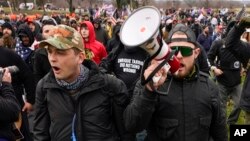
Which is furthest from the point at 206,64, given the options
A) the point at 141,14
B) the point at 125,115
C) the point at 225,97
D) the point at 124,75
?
the point at 141,14

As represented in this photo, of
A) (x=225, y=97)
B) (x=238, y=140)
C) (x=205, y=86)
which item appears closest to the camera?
(x=205, y=86)

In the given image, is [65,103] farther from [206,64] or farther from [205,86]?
[206,64]

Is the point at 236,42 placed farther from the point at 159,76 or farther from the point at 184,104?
the point at 159,76

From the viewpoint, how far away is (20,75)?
558cm

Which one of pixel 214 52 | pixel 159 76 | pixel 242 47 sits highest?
pixel 159 76

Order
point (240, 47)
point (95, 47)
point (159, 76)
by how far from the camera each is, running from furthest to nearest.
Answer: point (95, 47) → point (240, 47) → point (159, 76)

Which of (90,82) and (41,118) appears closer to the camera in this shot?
(90,82)

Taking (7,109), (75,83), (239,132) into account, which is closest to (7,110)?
(7,109)

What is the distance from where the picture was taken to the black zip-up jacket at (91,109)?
10.0 ft

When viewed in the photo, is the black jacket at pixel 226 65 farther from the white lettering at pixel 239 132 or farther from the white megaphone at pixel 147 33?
the white megaphone at pixel 147 33

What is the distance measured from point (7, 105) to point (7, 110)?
0.15ft

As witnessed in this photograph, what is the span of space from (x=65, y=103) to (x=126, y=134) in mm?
524

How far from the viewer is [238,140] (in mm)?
3695

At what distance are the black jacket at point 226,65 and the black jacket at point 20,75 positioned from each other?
3.47 metres
